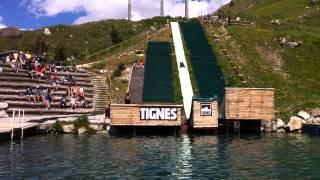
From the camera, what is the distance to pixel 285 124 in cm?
4581

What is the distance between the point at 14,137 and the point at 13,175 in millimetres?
15154

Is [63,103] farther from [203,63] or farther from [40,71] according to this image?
[203,63]

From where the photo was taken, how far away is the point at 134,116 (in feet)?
143

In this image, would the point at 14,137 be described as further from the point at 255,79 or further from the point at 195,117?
the point at 255,79

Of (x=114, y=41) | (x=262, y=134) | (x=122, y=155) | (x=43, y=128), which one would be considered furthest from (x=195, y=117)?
(x=114, y=41)

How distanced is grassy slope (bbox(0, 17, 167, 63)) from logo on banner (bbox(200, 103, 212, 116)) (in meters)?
37.2

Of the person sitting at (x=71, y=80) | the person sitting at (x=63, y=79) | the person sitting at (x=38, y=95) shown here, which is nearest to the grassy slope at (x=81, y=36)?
the person sitting at (x=71, y=80)

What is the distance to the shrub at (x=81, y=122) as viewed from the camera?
4378cm

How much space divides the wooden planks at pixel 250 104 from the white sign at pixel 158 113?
175 inches

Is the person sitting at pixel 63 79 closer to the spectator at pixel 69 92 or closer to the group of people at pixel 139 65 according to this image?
the spectator at pixel 69 92

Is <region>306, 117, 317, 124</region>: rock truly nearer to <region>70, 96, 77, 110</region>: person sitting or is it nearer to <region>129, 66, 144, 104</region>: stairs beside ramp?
<region>129, 66, 144, 104</region>: stairs beside ramp

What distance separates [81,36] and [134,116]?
5043 centimetres

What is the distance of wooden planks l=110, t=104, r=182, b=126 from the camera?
4347cm

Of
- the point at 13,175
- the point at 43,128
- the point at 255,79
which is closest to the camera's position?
the point at 13,175
